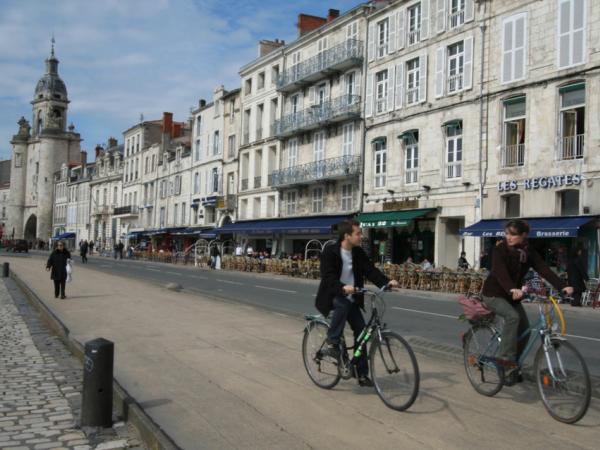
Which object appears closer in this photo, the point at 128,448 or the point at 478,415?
the point at 128,448

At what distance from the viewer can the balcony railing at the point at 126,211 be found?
223 ft

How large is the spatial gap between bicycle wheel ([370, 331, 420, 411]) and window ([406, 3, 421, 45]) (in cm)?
2595

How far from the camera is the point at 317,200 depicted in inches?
1473

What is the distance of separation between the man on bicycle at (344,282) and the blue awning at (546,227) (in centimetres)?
1602

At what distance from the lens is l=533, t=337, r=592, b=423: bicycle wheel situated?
4.94m

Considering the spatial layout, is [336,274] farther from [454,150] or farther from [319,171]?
[319,171]

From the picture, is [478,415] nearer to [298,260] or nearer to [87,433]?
[87,433]

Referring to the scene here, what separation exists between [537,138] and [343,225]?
18.9 m

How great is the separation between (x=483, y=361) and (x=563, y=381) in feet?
3.17

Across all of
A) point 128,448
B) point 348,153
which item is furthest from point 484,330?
point 348,153

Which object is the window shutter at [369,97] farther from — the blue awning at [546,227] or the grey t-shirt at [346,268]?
the grey t-shirt at [346,268]

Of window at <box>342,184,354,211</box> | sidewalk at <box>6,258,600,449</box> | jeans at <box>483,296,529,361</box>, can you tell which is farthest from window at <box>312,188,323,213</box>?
jeans at <box>483,296,529,361</box>

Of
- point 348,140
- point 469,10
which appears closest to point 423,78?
point 469,10

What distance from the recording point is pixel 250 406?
5703 millimetres
